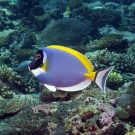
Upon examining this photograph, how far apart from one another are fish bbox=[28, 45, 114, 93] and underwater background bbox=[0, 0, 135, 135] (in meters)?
1.75

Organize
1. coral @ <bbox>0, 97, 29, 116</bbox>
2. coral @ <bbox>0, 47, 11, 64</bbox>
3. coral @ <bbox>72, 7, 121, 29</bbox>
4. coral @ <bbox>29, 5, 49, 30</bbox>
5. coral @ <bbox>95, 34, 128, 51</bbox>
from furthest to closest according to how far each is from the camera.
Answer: coral @ <bbox>72, 7, 121, 29</bbox> < coral @ <bbox>29, 5, 49, 30</bbox> < coral @ <bbox>95, 34, 128, 51</bbox> < coral @ <bbox>0, 47, 11, 64</bbox> < coral @ <bbox>0, 97, 29, 116</bbox>

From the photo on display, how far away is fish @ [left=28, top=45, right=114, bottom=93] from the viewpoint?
211 centimetres

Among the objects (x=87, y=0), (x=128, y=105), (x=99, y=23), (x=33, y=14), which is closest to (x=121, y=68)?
(x=128, y=105)

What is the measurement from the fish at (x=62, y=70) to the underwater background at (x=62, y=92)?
175 centimetres

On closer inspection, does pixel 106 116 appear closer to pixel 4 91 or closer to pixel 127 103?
pixel 127 103

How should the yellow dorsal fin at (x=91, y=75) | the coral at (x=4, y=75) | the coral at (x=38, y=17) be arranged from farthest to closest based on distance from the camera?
the coral at (x=38, y=17) < the coral at (x=4, y=75) < the yellow dorsal fin at (x=91, y=75)

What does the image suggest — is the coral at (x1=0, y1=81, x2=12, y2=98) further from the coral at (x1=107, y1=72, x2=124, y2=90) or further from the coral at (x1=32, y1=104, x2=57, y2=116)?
the coral at (x1=107, y1=72, x2=124, y2=90)

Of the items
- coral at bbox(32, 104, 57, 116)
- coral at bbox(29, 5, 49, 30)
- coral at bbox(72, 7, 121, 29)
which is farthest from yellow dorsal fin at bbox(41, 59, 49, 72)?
coral at bbox(72, 7, 121, 29)

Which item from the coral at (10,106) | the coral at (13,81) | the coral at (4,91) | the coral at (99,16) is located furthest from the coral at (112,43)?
the coral at (10,106)

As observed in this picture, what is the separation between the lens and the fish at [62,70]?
2.11 meters

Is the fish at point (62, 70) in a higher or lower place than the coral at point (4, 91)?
higher

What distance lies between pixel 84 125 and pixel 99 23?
503 inches

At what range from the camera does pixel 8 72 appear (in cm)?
741

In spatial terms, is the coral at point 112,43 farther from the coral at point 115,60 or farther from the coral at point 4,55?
the coral at point 4,55
